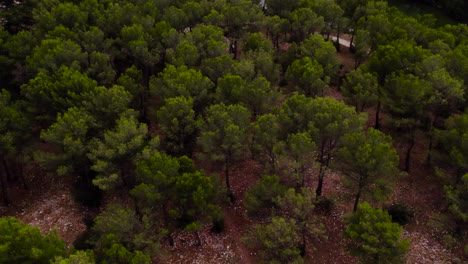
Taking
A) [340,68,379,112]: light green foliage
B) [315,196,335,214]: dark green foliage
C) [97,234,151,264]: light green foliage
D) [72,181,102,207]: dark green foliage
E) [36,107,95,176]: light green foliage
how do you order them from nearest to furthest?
[97,234,151,264]: light green foliage → [36,107,95,176]: light green foliage → [315,196,335,214]: dark green foliage → [72,181,102,207]: dark green foliage → [340,68,379,112]: light green foliage

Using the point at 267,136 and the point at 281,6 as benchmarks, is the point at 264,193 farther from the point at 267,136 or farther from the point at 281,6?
the point at 281,6

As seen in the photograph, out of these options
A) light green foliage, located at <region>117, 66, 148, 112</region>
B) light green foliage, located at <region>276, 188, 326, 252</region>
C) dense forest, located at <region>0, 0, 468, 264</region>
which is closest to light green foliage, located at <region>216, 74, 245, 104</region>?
dense forest, located at <region>0, 0, 468, 264</region>

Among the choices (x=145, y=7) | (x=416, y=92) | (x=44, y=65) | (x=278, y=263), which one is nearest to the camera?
(x=278, y=263)

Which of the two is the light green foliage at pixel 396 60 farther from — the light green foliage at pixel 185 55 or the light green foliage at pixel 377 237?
the light green foliage at pixel 377 237

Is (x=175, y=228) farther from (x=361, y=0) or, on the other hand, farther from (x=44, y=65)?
(x=361, y=0)

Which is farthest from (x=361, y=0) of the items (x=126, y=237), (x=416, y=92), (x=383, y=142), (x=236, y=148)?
(x=126, y=237)

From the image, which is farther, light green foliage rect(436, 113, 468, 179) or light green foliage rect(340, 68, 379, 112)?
light green foliage rect(340, 68, 379, 112)

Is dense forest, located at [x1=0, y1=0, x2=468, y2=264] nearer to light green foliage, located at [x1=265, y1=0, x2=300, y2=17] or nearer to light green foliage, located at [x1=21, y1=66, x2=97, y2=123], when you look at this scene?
light green foliage, located at [x1=21, y1=66, x2=97, y2=123]
